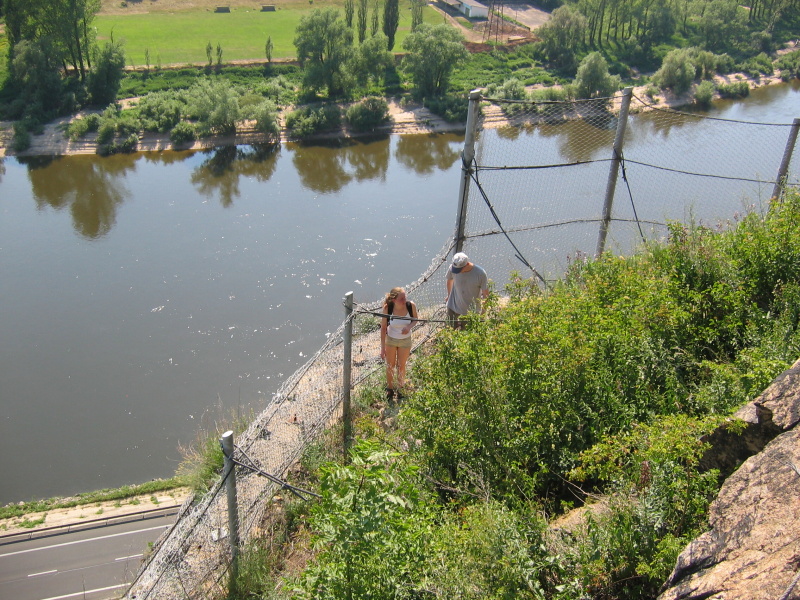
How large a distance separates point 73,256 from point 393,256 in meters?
10.0

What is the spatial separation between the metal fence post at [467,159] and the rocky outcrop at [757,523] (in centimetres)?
359

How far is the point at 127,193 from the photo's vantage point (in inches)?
1017

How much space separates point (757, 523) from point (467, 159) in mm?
4473

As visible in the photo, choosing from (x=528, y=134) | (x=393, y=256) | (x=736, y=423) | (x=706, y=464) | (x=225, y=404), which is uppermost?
(x=736, y=423)

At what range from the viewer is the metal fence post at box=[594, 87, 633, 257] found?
271 inches

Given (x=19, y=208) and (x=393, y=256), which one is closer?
(x=393, y=256)

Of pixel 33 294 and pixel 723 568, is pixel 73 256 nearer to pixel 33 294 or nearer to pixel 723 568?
pixel 33 294

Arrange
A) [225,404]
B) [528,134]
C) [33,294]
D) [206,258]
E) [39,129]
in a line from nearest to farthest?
[225,404] < [33,294] < [206,258] < [528,134] < [39,129]

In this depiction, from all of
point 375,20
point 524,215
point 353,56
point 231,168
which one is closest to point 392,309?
point 524,215

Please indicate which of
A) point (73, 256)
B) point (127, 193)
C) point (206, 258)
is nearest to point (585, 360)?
point (206, 258)

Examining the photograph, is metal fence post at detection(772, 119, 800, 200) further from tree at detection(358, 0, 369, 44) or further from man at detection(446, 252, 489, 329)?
tree at detection(358, 0, 369, 44)

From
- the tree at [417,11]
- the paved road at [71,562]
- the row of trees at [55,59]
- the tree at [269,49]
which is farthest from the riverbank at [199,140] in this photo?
the paved road at [71,562]

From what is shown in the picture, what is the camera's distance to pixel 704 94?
35031mm

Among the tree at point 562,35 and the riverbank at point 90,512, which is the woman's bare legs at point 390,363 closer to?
the riverbank at point 90,512
